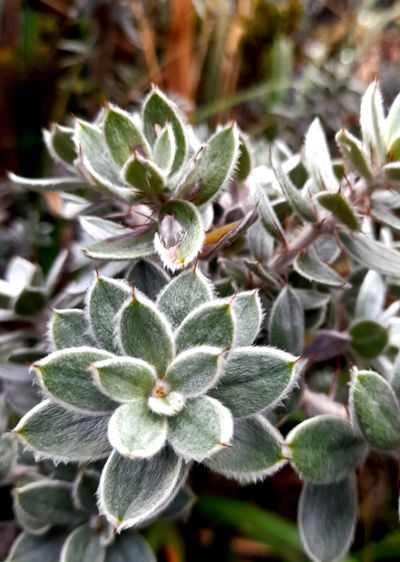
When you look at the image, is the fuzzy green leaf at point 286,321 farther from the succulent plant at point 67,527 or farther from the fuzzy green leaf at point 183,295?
the succulent plant at point 67,527

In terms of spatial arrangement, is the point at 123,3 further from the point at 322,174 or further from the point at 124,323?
the point at 124,323

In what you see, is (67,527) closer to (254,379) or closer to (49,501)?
(49,501)

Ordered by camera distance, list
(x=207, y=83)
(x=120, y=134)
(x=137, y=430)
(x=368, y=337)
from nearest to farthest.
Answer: (x=137, y=430) < (x=120, y=134) < (x=368, y=337) < (x=207, y=83)

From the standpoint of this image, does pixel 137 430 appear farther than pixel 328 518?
No

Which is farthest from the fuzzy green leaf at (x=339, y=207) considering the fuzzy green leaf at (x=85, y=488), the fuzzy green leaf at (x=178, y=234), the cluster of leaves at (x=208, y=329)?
the fuzzy green leaf at (x=85, y=488)

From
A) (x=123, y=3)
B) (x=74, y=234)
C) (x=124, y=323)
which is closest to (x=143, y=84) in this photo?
(x=123, y=3)

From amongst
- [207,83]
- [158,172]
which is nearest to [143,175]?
[158,172]

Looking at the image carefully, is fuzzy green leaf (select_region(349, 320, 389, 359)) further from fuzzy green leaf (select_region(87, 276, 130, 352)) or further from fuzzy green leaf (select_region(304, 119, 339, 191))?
fuzzy green leaf (select_region(87, 276, 130, 352))
